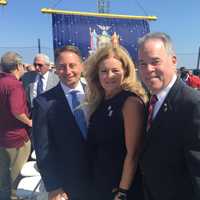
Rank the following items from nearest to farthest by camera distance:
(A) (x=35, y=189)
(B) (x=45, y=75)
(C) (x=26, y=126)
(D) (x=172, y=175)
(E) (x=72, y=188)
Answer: (D) (x=172, y=175) → (E) (x=72, y=188) → (A) (x=35, y=189) → (C) (x=26, y=126) → (B) (x=45, y=75)

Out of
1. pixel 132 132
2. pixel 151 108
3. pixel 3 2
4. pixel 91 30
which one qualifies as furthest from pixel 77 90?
pixel 91 30

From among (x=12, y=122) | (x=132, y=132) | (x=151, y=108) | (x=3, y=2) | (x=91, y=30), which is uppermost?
(x=3, y=2)

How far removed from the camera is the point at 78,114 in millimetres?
2467

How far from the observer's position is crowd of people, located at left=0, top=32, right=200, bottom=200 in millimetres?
1779

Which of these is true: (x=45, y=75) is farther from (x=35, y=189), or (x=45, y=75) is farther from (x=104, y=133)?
(x=104, y=133)

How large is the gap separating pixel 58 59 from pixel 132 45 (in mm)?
4928

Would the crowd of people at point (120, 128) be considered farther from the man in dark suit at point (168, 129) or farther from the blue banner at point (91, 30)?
the blue banner at point (91, 30)

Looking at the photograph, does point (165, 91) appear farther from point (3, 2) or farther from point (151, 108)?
point (3, 2)

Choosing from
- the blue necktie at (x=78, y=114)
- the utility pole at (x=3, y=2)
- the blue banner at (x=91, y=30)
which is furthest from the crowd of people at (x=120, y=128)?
the blue banner at (x=91, y=30)

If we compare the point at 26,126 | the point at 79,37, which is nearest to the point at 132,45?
the point at 79,37

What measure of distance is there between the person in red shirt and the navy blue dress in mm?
1907

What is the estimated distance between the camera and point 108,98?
2.30 meters

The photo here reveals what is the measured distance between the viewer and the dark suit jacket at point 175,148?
170 cm

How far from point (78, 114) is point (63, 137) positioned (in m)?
0.19
